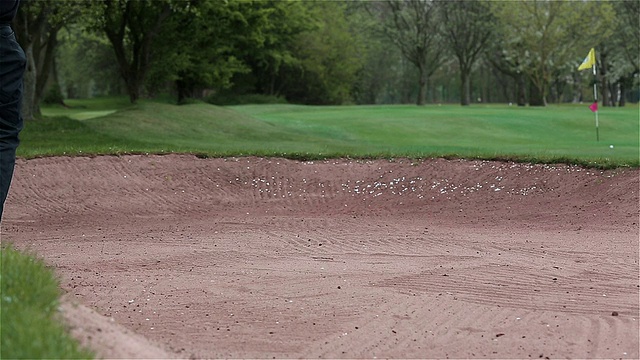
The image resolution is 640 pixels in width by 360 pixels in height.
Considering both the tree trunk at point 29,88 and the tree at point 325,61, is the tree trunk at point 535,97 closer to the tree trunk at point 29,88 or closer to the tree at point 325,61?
the tree at point 325,61

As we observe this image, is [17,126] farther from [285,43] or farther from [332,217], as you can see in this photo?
[285,43]

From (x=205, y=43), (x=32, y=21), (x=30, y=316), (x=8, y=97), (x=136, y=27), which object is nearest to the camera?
(x=30, y=316)

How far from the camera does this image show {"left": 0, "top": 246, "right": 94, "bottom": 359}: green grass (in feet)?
13.1

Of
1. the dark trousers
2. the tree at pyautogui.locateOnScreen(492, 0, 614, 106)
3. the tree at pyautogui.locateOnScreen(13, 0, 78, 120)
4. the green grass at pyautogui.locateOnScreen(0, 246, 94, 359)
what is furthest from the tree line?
the green grass at pyautogui.locateOnScreen(0, 246, 94, 359)

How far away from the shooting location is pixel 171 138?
21.0 m

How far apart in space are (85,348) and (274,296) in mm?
3287

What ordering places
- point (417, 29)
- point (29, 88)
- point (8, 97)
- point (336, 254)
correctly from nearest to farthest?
point (8, 97)
point (336, 254)
point (29, 88)
point (417, 29)

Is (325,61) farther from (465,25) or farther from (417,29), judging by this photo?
(465,25)

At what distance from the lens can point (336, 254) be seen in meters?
9.96

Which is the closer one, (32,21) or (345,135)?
(345,135)

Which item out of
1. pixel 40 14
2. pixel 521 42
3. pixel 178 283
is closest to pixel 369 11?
pixel 521 42

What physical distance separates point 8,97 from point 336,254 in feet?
15.1

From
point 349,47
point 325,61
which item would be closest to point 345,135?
point 325,61

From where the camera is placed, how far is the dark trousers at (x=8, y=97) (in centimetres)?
656
